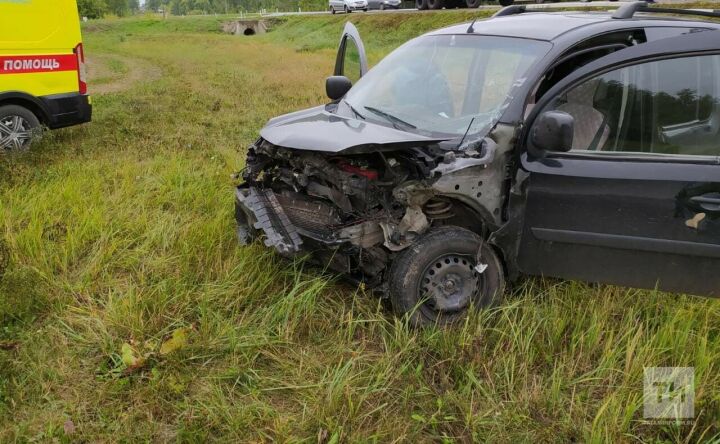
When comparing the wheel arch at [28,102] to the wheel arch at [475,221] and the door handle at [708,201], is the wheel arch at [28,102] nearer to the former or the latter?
the wheel arch at [475,221]

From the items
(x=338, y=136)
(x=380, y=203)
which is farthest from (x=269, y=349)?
(x=338, y=136)

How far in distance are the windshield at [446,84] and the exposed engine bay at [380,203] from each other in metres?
0.32

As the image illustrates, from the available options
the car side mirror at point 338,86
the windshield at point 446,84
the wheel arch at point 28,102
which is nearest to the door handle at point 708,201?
the windshield at point 446,84

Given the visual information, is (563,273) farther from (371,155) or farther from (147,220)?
(147,220)

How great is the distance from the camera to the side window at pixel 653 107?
9.66ft

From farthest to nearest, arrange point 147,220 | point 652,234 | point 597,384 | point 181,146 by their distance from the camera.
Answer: point 181,146 < point 147,220 < point 652,234 < point 597,384

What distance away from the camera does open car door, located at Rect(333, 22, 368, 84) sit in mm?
4961

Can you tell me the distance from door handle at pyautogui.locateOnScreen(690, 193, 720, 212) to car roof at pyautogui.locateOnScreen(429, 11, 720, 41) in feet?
3.66

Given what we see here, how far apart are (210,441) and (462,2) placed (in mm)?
22083

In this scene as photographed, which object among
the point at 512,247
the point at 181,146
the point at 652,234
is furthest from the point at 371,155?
the point at 181,146

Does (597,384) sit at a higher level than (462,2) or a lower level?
lower

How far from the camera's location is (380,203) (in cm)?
306

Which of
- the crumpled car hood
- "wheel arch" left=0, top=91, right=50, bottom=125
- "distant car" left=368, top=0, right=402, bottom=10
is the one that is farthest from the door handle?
"distant car" left=368, top=0, right=402, bottom=10

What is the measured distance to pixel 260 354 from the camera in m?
2.91
